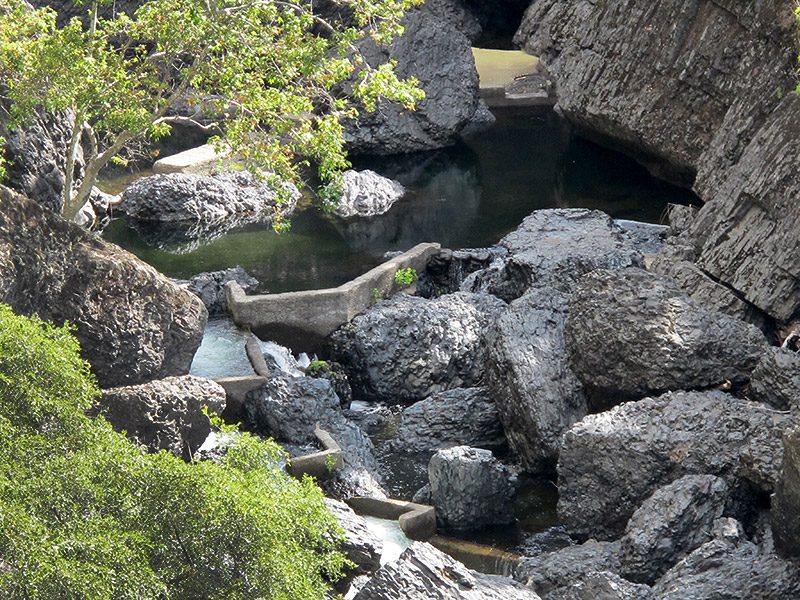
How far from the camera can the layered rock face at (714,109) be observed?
21.6 m

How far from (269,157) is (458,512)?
5730 millimetres

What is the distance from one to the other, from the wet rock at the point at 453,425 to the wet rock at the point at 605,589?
576 cm

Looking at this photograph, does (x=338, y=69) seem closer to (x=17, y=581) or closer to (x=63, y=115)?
(x=63, y=115)

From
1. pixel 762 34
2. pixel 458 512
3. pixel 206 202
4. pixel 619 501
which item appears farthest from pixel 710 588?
pixel 206 202

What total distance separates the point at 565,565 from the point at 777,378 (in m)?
4.48

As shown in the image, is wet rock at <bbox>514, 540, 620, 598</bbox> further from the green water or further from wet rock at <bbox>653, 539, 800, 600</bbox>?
the green water

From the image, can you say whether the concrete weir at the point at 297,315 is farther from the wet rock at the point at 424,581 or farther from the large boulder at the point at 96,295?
the wet rock at the point at 424,581

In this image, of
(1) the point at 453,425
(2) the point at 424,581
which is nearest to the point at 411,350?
(1) the point at 453,425

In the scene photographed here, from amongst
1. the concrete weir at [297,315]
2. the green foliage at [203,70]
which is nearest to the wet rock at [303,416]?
the concrete weir at [297,315]

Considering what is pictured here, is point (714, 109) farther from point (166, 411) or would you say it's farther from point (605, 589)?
point (605, 589)

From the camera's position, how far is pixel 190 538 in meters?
10.5

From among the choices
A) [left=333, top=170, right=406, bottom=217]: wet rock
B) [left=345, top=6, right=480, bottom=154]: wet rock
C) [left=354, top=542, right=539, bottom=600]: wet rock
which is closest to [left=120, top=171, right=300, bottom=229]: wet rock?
[left=333, top=170, right=406, bottom=217]: wet rock

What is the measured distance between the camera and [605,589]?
1374cm

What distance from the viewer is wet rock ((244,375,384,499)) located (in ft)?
63.2
